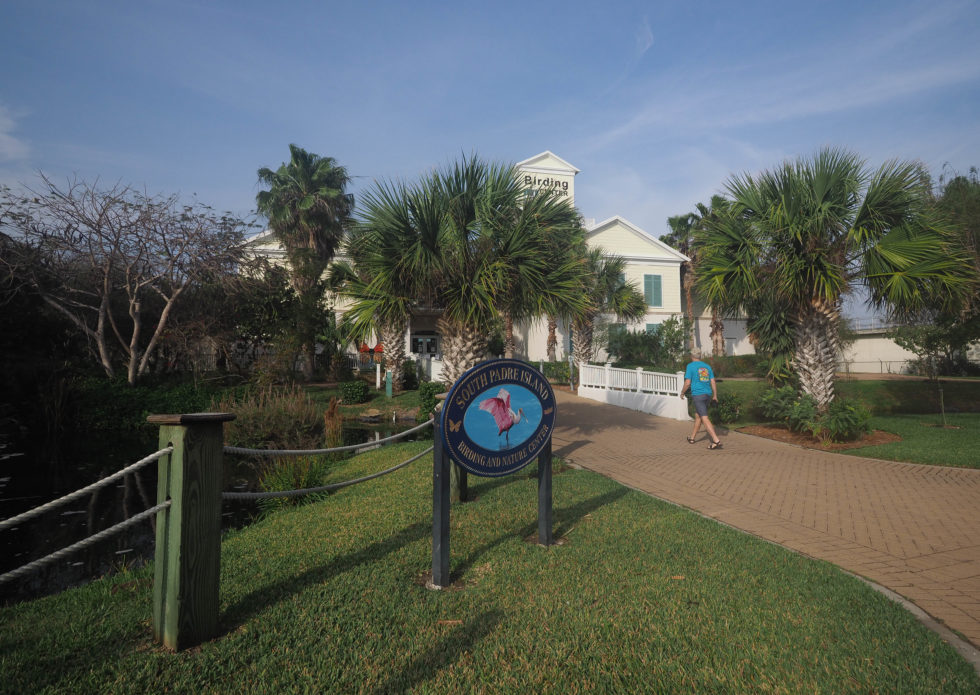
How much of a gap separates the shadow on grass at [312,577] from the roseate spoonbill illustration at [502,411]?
142 centimetres

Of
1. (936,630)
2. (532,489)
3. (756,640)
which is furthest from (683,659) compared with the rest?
(532,489)

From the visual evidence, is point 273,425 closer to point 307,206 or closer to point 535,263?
point 535,263

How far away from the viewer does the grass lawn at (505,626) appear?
2.67 metres

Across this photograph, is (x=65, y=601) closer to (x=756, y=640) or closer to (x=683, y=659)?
(x=683, y=659)

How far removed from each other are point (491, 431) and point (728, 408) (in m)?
11.7

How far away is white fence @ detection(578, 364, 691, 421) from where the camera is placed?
1497cm

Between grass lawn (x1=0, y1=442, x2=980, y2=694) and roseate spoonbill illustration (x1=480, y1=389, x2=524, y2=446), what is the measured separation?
3.41 feet

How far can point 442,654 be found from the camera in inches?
115

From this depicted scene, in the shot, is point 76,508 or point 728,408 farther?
point 728,408

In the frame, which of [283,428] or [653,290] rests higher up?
[653,290]

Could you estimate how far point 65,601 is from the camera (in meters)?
3.71

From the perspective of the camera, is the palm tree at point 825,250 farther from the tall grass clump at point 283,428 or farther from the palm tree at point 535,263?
the tall grass clump at point 283,428

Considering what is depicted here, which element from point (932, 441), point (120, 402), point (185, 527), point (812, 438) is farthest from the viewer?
point (120, 402)

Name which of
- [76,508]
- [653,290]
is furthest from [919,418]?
[653,290]
